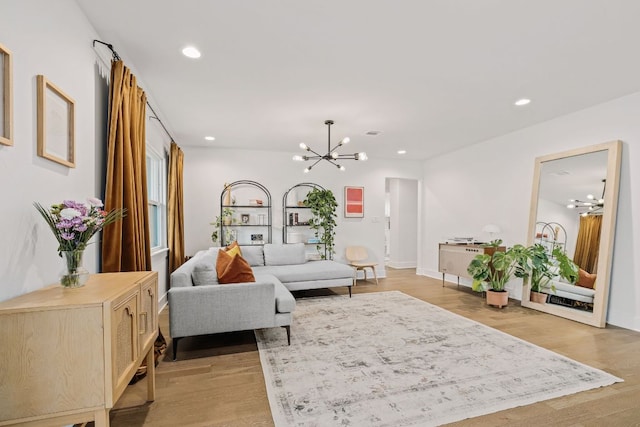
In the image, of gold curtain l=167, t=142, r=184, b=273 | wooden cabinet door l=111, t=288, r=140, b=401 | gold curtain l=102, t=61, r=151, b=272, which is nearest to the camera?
wooden cabinet door l=111, t=288, r=140, b=401

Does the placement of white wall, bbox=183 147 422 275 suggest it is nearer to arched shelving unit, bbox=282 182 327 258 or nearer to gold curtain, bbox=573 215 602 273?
arched shelving unit, bbox=282 182 327 258

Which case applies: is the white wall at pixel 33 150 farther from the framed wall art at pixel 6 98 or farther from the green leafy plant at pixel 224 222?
the green leafy plant at pixel 224 222

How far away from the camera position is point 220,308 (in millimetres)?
2953

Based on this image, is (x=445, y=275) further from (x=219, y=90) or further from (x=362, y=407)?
(x=219, y=90)

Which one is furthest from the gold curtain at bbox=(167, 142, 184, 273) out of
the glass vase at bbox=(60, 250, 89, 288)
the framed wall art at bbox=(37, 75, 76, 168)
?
the glass vase at bbox=(60, 250, 89, 288)

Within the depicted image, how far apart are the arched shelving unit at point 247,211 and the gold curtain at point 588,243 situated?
190 inches

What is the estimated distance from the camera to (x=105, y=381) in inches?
50.9

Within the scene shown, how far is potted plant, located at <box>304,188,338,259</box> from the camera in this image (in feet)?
19.9

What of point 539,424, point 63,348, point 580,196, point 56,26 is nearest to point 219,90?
point 56,26

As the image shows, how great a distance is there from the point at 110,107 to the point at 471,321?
4.33 meters

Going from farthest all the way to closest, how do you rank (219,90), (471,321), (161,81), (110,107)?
(471,321)
(219,90)
(161,81)
(110,107)

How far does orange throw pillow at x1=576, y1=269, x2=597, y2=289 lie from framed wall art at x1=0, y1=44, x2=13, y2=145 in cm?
549

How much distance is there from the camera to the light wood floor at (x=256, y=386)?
1.96 meters

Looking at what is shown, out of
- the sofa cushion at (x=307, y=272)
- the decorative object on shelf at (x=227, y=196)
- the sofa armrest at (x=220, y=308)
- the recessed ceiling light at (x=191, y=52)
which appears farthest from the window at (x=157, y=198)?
the recessed ceiling light at (x=191, y=52)
